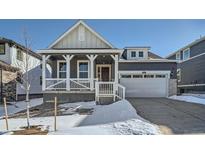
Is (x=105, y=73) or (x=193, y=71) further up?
(x=193, y=71)

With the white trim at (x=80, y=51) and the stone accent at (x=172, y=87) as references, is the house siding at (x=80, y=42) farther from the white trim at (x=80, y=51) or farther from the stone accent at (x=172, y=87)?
the stone accent at (x=172, y=87)

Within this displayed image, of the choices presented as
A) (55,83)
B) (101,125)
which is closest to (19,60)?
(55,83)

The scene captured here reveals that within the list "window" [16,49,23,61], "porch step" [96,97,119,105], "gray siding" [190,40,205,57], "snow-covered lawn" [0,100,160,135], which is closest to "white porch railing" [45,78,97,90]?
"porch step" [96,97,119,105]

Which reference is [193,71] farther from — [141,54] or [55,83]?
[55,83]

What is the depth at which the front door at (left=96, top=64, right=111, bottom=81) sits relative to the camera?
17375 mm

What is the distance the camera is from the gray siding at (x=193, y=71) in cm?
1948

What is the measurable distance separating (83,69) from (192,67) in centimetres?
1154

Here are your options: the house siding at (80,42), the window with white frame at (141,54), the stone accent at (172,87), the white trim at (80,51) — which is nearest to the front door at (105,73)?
the house siding at (80,42)

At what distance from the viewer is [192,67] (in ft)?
70.3

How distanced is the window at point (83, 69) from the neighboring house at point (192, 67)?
1035cm

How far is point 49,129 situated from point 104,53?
26.0ft

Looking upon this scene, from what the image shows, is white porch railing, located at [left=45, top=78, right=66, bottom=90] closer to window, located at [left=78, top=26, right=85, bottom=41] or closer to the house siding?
the house siding

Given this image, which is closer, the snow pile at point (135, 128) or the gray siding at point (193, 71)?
the snow pile at point (135, 128)

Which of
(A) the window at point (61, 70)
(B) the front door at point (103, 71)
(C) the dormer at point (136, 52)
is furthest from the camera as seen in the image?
(C) the dormer at point (136, 52)
